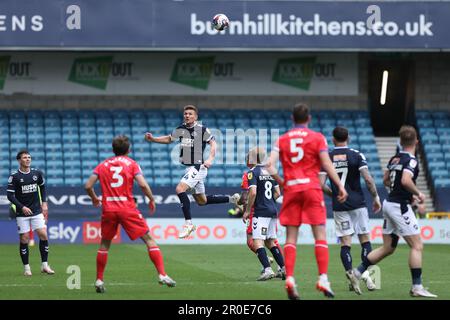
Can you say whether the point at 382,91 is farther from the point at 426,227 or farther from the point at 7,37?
the point at 7,37

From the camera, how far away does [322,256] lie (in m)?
13.3

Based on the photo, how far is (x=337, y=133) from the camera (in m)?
15.0

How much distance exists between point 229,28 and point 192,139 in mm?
17042

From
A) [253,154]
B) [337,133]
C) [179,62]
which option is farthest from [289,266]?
[179,62]

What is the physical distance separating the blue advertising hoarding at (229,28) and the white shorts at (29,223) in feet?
50.2

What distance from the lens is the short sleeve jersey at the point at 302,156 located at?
1330 cm

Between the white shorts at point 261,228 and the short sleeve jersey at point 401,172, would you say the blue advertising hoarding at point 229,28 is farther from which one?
the short sleeve jersey at point 401,172

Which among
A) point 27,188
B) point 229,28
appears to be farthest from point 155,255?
point 229,28

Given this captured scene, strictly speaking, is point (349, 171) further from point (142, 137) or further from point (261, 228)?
point (142, 137)

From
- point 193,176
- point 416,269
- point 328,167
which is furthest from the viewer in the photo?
point 193,176

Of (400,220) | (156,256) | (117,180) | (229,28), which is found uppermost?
(229,28)

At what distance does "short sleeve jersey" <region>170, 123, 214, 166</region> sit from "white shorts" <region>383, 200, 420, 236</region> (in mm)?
4559

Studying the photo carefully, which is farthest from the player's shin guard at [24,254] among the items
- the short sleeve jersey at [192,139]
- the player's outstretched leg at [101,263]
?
the player's outstretched leg at [101,263]

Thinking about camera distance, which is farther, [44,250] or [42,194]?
[42,194]
